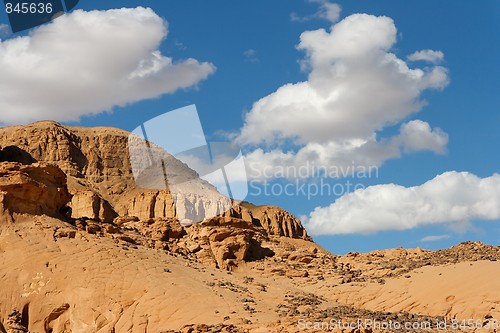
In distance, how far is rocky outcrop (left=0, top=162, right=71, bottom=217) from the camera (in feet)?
114

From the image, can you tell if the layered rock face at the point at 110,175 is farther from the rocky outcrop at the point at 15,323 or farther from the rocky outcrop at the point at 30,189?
the rocky outcrop at the point at 15,323

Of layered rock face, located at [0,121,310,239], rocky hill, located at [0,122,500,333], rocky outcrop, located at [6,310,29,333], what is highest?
layered rock face, located at [0,121,310,239]

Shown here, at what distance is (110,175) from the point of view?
3546 inches

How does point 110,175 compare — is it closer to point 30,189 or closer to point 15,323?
point 30,189

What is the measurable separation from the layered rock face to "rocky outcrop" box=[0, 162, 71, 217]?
37.5 metres

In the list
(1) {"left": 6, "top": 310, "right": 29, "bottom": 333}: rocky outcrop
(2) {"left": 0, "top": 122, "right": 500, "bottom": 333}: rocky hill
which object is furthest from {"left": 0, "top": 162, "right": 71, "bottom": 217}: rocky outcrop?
(1) {"left": 6, "top": 310, "right": 29, "bottom": 333}: rocky outcrop

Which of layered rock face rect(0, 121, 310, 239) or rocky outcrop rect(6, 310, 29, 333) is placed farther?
layered rock face rect(0, 121, 310, 239)

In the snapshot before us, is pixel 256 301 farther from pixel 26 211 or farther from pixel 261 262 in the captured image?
pixel 261 262

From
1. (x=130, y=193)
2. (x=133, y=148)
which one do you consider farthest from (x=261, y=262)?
(x=133, y=148)

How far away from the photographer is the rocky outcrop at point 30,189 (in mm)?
34750

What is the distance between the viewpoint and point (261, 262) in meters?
48.2

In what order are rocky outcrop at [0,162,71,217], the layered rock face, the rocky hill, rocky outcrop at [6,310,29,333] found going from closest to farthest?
rocky outcrop at [6,310,29,333] → the rocky hill → rocky outcrop at [0,162,71,217] → the layered rock face

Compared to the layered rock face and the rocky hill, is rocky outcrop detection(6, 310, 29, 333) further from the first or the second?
the layered rock face

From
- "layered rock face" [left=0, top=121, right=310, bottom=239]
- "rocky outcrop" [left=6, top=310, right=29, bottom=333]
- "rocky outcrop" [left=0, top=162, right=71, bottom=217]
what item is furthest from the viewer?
"layered rock face" [left=0, top=121, right=310, bottom=239]
